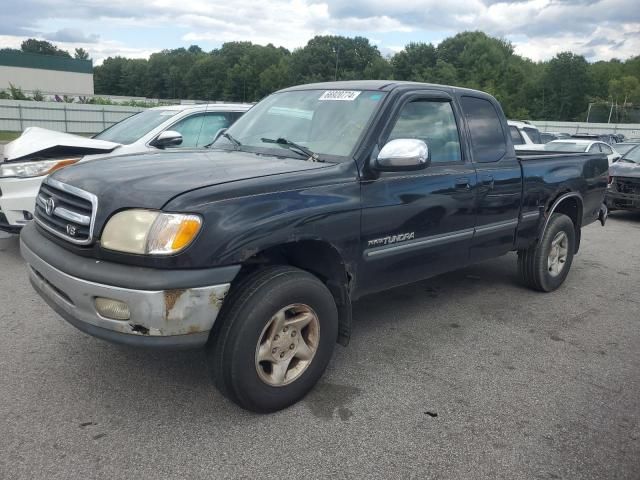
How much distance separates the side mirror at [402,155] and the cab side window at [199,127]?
3920 mm

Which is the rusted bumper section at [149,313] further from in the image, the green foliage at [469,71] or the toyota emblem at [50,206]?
the green foliage at [469,71]

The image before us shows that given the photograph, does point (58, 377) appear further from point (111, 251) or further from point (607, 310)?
point (607, 310)

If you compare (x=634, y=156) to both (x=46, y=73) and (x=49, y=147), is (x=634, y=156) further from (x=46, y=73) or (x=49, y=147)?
(x=46, y=73)

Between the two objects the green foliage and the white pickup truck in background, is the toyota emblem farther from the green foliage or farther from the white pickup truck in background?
the green foliage

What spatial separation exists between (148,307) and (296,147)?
160 cm

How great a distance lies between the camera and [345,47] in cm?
8844

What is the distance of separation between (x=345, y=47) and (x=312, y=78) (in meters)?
9.16

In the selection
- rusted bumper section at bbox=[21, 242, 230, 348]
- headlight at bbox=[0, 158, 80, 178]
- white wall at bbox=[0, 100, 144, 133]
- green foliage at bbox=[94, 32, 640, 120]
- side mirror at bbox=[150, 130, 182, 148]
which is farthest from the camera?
green foliage at bbox=[94, 32, 640, 120]

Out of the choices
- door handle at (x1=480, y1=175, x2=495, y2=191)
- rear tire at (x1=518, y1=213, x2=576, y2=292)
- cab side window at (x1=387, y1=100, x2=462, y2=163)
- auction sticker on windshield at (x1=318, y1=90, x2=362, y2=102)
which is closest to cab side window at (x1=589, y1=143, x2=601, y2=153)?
rear tire at (x1=518, y1=213, x2=576, y2=292)

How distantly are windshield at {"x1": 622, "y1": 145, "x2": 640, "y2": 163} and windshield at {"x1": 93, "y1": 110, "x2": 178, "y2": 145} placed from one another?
30.6 ft

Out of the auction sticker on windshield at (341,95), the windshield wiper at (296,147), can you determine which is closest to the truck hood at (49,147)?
the windshield wiper at (296,147)

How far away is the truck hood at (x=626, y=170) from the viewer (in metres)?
10.7

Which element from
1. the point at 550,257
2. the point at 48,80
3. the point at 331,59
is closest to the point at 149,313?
the point at 550,257

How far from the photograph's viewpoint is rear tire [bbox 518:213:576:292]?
17.8 ft
